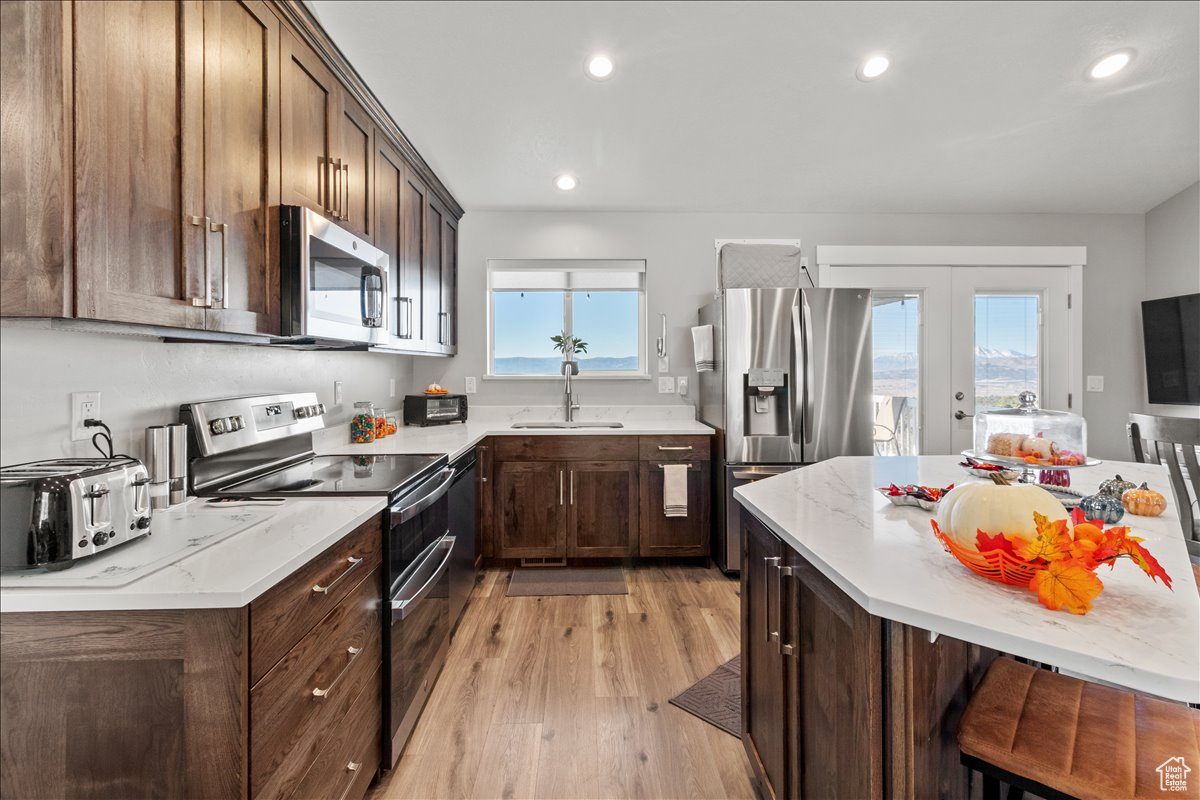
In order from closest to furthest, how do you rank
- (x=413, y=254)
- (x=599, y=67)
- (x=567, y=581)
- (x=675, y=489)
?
(x=599, y=67)
(x=413, y=254)
(x=567, y=581)
(x=675, y=489)

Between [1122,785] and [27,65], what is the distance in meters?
2.13

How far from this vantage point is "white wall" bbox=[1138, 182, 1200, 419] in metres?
3.41

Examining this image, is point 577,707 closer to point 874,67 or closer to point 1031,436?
point 1031,436

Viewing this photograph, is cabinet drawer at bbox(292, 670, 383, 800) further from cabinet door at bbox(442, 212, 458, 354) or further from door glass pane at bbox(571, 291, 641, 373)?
door glass pane at bbox(571, 291, 641, 373)

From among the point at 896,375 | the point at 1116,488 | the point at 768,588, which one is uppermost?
the point at 896,375

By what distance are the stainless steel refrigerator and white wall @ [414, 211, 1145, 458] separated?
0.73 metres

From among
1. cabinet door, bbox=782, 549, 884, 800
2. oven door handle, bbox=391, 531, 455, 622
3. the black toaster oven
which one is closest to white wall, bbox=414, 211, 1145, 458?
the black toaster oven

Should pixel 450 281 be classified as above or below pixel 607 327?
above

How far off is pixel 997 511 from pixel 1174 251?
4.32 meters

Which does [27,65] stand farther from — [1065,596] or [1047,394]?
[1047,394]

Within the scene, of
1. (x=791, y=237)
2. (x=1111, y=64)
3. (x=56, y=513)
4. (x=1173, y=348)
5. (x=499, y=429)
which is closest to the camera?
(x=56, y=513)

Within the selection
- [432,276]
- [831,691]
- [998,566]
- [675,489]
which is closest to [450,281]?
[432,276]

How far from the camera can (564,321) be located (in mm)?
3877

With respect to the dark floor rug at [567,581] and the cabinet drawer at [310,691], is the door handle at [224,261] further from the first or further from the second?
the dark floor rug at [567,581]
